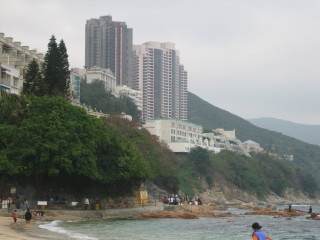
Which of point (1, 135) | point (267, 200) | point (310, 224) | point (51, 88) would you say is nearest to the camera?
point (1, 135)

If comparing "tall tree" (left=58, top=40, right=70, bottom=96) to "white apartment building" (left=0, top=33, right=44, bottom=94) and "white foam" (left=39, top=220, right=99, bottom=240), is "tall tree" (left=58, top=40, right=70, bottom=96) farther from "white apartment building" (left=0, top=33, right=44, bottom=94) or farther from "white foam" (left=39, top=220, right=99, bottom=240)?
"white foam" (left=39, top=220, right=99, bottom=240)

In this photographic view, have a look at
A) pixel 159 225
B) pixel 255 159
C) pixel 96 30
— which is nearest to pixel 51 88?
pixel 159 225

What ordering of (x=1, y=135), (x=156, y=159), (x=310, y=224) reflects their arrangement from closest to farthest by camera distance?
(x=1, y=135)
(x=310, y=224)
(x=156, y=159)

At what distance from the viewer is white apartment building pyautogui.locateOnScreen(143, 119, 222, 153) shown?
5049 inches

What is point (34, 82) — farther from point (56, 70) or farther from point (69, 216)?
point (69, 216)

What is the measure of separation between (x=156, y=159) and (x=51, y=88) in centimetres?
2280

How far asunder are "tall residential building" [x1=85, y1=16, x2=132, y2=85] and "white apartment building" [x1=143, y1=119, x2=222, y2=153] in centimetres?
4498

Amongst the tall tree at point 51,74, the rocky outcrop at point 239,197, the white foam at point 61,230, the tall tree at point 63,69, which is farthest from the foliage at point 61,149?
the rocky outcrop at point 239,197

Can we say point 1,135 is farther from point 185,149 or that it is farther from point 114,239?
point 185,149

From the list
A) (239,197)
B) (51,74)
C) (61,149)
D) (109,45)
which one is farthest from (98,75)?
(61,149)

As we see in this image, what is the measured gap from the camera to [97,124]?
53312 millimetres

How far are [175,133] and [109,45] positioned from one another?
2100 inches

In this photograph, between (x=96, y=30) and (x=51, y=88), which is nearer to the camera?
(x=51, y=88)

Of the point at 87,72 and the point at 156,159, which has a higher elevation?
the point at 87,72
